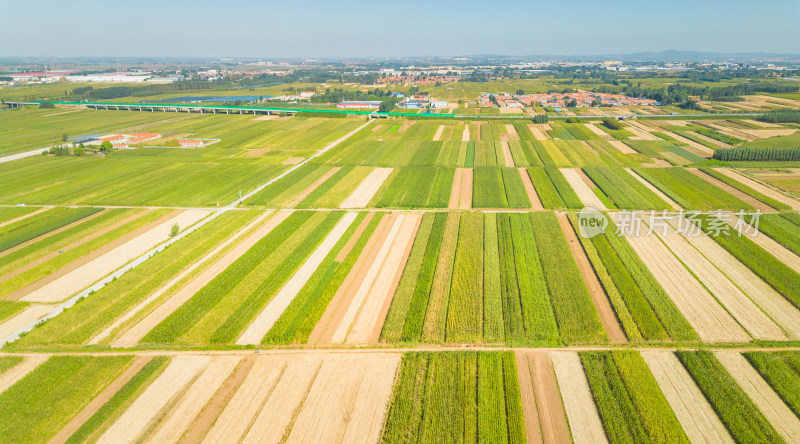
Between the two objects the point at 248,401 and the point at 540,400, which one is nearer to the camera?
the point at 540,400

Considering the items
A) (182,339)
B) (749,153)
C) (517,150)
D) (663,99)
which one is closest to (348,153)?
(517,150)

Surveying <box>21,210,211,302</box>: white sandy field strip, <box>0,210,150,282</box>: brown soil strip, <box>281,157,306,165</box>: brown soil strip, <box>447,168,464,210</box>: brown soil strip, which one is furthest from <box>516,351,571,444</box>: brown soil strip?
<box>281,157,306,165</box>: brown soil strip

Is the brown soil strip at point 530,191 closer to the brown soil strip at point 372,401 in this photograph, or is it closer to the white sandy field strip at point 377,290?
the white sandy field strip at point 377,290

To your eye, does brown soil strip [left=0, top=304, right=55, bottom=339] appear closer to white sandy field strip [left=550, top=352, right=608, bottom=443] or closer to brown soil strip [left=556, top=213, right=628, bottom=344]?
white sandy field strip [left=550, top=352, right=608, bottom=443]

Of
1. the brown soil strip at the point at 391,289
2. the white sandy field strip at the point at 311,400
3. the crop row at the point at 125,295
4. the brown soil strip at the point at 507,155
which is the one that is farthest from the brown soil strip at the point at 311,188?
the brown soil strip at the point at 507,155

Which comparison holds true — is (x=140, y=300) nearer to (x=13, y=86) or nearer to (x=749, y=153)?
(x=749, y=153)

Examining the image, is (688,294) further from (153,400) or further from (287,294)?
(153,400)

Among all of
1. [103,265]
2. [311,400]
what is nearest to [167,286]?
[103,265]
